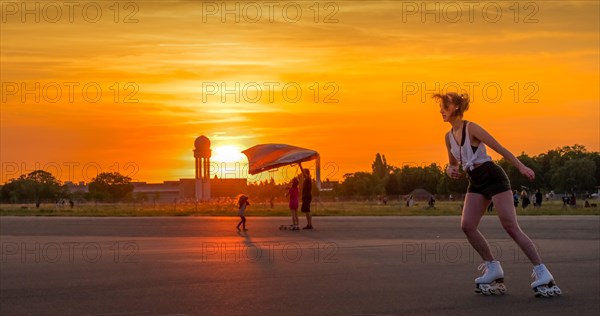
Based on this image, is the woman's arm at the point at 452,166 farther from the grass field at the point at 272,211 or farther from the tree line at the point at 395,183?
the tree line at the point at 395,183

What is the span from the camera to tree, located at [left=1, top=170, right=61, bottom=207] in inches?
5600

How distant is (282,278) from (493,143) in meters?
3.37

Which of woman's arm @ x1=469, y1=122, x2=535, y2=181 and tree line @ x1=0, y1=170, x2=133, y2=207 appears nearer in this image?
woman's arm @ x1=469, y1=122, x2=535, y2=181

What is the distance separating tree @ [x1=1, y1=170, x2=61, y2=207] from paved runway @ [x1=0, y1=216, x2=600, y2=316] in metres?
124

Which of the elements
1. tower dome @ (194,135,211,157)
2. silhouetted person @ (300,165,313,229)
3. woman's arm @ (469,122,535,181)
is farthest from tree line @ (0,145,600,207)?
woman's arm @ (469,122,535,181)

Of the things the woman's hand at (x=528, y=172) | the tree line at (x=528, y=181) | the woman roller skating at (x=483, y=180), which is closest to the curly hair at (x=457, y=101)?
the woman roller skating at (x=483, y=180)

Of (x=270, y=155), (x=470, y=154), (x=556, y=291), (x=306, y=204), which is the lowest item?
(x=556, y=291)

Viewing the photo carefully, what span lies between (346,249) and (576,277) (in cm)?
612

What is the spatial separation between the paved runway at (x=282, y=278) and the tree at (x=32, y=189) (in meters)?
124

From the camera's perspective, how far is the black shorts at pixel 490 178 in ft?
32.3

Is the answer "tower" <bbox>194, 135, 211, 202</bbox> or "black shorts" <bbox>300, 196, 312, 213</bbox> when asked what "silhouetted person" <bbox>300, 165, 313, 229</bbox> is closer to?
"black shorts" <bbox>300, 196, 312, 213</bbox>

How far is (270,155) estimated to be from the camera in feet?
191

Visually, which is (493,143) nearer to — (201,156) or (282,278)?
(282,278)

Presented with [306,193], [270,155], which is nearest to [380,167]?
[270,155]
